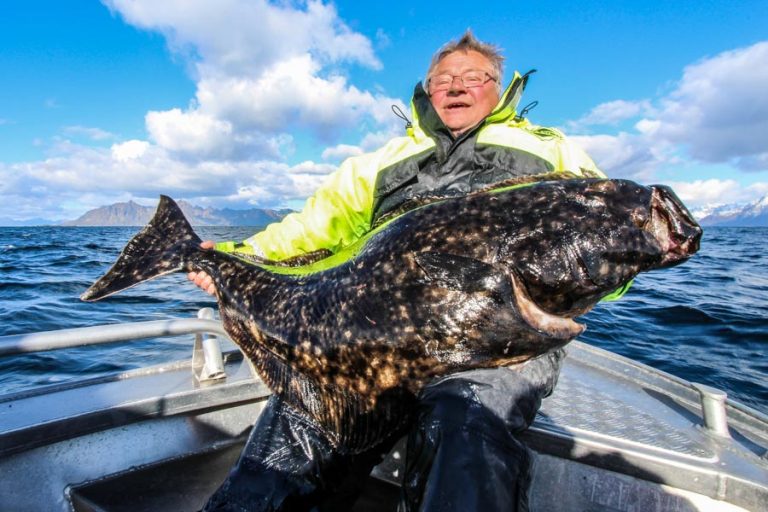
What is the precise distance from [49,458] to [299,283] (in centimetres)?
193

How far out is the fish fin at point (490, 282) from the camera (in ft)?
7.27

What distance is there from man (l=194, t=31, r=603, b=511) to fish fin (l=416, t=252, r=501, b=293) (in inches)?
17.4

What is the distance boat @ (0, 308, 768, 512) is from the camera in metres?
2.75

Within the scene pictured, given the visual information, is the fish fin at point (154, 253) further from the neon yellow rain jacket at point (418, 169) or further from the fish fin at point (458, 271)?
the fish fin at point (458, 271)

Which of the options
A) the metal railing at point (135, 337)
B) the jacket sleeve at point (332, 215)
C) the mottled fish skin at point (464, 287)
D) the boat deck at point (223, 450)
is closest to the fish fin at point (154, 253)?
the metal railing at point (135, 337)

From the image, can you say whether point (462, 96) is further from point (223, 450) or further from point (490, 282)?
point (223, 450)

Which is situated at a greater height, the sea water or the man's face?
the man's face

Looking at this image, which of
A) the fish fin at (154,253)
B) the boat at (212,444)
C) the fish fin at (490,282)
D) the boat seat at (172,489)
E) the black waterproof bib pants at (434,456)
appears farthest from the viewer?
the fish fin at (154,253)

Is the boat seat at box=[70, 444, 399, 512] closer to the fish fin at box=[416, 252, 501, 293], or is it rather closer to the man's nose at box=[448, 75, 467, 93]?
the fish fin at box=[416, 252, 501, 293]

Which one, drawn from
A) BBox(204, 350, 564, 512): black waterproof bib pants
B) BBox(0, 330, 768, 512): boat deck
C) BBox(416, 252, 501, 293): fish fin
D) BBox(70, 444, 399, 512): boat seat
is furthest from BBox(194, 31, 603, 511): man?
BBox(0, 330, 768, 512): boat deck

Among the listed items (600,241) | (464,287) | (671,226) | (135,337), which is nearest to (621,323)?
(671,226)

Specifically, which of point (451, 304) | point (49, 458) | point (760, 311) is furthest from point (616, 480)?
point (760, 311)

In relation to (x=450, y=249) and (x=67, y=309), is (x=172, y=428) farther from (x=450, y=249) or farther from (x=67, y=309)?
(x=67, y=309)

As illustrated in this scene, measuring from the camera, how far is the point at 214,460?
3475 millimetres
